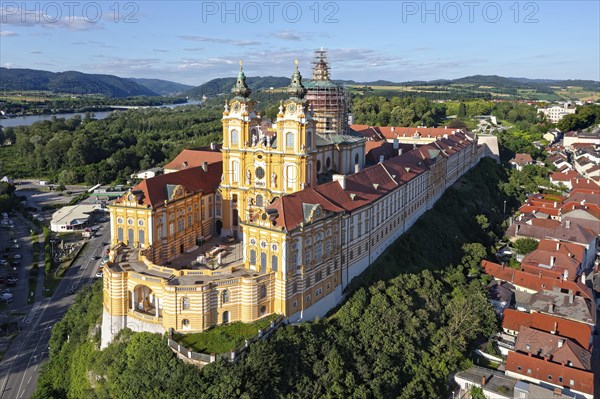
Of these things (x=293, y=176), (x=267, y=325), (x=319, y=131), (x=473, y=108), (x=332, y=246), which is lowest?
(x=267, y=325)

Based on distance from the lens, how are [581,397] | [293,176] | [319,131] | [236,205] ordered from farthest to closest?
[319,131] < [236,205] < [293,176] < [581,397]

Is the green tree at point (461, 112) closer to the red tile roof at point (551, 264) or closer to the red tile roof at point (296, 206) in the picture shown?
the red tile roof at point (551, 264)

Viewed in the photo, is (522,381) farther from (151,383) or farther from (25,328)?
(25,328)

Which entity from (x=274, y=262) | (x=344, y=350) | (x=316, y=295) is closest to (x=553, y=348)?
(x=344, y=350)

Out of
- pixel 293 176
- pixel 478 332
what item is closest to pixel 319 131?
pixel 293 176

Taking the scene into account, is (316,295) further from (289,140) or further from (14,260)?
(14,260)

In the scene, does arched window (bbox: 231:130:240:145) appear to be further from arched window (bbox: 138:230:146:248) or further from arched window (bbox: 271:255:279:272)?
arched window (bbox: 271:255:279:272)

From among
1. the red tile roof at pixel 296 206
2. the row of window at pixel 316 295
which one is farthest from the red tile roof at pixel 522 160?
the row of window at pixel 316 295
